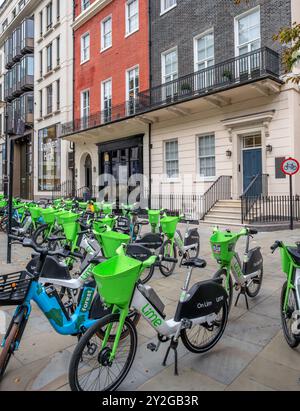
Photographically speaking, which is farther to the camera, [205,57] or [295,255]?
[205,57]

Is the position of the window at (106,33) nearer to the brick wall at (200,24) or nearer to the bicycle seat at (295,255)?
the brick wall at (200,24)

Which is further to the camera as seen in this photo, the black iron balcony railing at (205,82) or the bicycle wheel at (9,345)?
the black iron balcony railing at (205,82)

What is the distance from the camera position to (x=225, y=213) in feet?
40.4

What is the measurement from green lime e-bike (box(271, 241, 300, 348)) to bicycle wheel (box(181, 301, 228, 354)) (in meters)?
0.60

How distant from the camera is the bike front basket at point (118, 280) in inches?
91.7

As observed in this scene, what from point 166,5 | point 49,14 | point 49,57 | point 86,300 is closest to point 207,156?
point 166,5

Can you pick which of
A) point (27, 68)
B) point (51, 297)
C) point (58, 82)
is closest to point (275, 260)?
point (51, 297)

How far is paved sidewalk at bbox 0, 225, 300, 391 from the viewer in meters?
2.57

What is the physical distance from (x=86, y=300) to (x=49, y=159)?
2314cm

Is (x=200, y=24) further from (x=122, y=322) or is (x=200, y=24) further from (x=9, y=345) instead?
(x=9, y=345)

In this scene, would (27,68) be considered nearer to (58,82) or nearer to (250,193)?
(58,82)

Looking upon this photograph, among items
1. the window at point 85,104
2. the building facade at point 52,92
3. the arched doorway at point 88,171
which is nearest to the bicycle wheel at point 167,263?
the arched doorway at point 88,171

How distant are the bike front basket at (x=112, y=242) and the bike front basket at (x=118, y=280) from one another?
1.71m

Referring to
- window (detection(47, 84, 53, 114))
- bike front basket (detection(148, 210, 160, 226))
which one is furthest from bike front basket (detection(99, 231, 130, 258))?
window (detection(47, 84, 53, 114))
